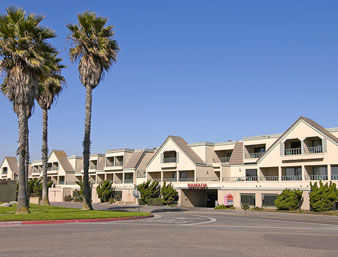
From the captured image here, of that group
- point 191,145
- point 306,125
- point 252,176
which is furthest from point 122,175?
point 306,125

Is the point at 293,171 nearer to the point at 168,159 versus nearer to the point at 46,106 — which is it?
the point at 168,159

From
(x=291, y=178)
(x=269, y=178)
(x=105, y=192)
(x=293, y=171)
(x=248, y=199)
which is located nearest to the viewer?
(x=291, y=178)

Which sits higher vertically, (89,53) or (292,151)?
(89,53)

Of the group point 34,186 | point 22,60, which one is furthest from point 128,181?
point 22,60

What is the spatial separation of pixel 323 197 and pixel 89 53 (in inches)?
1056

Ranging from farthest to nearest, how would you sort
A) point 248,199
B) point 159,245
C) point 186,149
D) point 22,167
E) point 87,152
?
point 186,149
point 248,199
point 87,152
point 22,167
point 159,245

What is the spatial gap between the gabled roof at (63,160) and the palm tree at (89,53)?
5186 cm

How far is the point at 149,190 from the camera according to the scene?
55.3 metres

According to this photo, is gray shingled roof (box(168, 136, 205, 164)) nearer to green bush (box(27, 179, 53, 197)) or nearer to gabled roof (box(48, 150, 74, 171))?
gabled roof (box(48, 150, 74, 171))

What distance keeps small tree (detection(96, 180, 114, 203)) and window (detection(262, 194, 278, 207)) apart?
28.0 meters

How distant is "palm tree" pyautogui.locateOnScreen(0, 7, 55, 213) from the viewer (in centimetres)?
2633

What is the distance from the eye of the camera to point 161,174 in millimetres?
59375

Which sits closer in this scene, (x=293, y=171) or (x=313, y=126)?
(x=313, y=126)

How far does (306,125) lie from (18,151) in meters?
31.6
